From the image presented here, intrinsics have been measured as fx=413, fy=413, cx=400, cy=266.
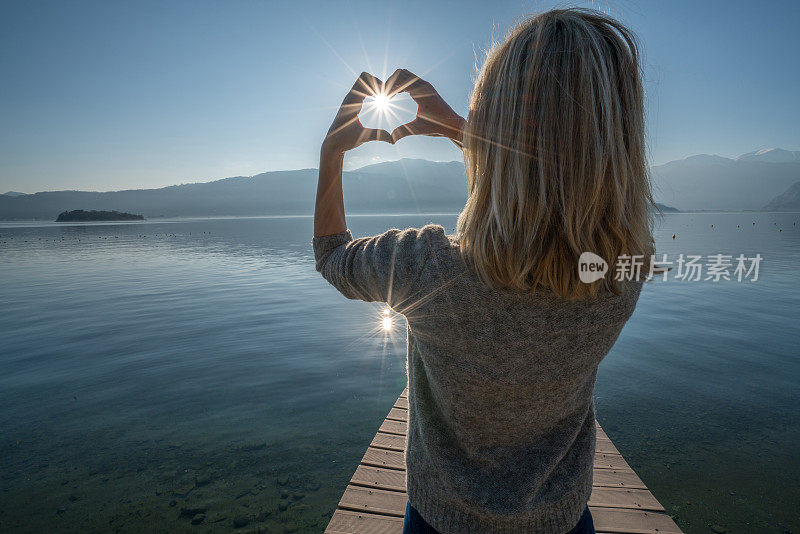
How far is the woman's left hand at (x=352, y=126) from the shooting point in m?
1.30

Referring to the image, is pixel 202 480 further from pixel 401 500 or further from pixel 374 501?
pixel 401 500

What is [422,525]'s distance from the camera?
1.52 m

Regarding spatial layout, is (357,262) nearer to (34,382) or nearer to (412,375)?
(412,375)

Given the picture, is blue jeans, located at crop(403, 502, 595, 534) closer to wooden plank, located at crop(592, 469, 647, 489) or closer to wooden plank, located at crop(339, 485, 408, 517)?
wooden plank, located at crop(339, 485, 408, 517)

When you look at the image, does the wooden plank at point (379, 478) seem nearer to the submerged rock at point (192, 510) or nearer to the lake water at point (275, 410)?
the lake water at point (275, 410)

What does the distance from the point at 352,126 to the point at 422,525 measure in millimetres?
1428

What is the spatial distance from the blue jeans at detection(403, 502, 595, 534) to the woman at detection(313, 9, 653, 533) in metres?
0.14

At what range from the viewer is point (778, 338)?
11.6m

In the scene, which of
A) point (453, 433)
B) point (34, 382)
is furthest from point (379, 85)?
point (34, 382)

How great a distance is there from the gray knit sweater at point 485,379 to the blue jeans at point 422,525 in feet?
0.14

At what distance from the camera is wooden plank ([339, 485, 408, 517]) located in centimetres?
381

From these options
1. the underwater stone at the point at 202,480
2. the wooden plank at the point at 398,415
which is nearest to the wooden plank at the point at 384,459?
the wooden plank at the point at 398,415

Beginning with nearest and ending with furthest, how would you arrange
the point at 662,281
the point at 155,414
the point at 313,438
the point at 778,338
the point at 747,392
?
the point at 313,438, the point at 155,414, the point at 747,392, the point at 778,338, the point at 662,281

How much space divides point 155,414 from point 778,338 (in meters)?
15.8
